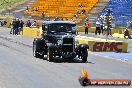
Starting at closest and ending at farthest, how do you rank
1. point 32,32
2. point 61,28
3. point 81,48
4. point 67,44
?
point 67,44 < point 81,48 < point 61,28 < point 32,32

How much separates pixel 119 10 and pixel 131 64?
3498 centimetres

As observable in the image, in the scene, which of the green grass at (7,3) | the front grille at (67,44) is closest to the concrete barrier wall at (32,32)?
the front grille at (67,44)

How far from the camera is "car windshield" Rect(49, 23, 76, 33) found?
22.4 meters

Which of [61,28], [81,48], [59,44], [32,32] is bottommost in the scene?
[32,32]

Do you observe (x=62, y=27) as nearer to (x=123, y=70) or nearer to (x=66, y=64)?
(x=66, y=64)

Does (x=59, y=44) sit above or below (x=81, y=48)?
above

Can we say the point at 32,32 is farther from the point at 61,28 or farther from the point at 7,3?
the point at 7,3

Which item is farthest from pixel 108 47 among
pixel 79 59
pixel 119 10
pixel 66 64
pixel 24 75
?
pixel 119 10

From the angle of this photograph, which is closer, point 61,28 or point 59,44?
point 59,44

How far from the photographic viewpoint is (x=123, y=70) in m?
19.0

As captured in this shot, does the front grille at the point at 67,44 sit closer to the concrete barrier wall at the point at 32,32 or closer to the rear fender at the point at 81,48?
the rear fender at the point at 81,48

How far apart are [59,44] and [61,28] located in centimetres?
123

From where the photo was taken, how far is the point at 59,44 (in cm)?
2153

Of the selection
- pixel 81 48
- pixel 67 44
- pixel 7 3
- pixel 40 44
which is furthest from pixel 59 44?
pixel 7 3
